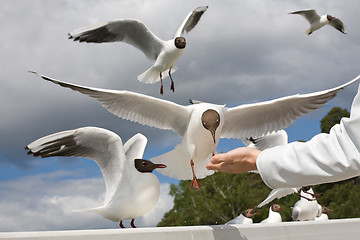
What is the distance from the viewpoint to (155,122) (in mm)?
4441

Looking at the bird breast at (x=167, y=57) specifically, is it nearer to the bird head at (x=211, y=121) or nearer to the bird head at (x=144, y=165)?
the bird head at (x=211, y=121)

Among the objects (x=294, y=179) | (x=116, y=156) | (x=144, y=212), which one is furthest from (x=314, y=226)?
(x=294, y=179)

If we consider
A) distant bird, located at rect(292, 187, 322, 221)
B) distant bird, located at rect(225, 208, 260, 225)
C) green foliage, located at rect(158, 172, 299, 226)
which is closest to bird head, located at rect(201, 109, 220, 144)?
distant bird, located at rect(225, 208, 260, 225)

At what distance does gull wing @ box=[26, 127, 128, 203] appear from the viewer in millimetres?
3611

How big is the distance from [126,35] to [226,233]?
4.61 meters

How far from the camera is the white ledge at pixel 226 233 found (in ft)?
6.48

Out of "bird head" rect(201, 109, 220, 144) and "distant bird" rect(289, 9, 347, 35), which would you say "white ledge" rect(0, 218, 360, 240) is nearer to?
"bird head" rect(201, 109, 220, 144)

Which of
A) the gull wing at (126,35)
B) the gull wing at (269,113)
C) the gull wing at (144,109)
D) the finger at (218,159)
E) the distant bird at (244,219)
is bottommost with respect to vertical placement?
the distant bird at (244,219)

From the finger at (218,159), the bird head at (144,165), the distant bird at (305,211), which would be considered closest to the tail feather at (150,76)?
the bird head at (144,165)

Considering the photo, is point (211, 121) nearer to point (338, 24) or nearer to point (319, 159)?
point (319, 159)

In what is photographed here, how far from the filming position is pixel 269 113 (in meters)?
4.62

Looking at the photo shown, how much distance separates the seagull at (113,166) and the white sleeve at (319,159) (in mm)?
2145

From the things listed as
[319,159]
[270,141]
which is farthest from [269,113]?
[319,159]

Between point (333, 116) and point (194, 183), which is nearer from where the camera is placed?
point (194, 183)
